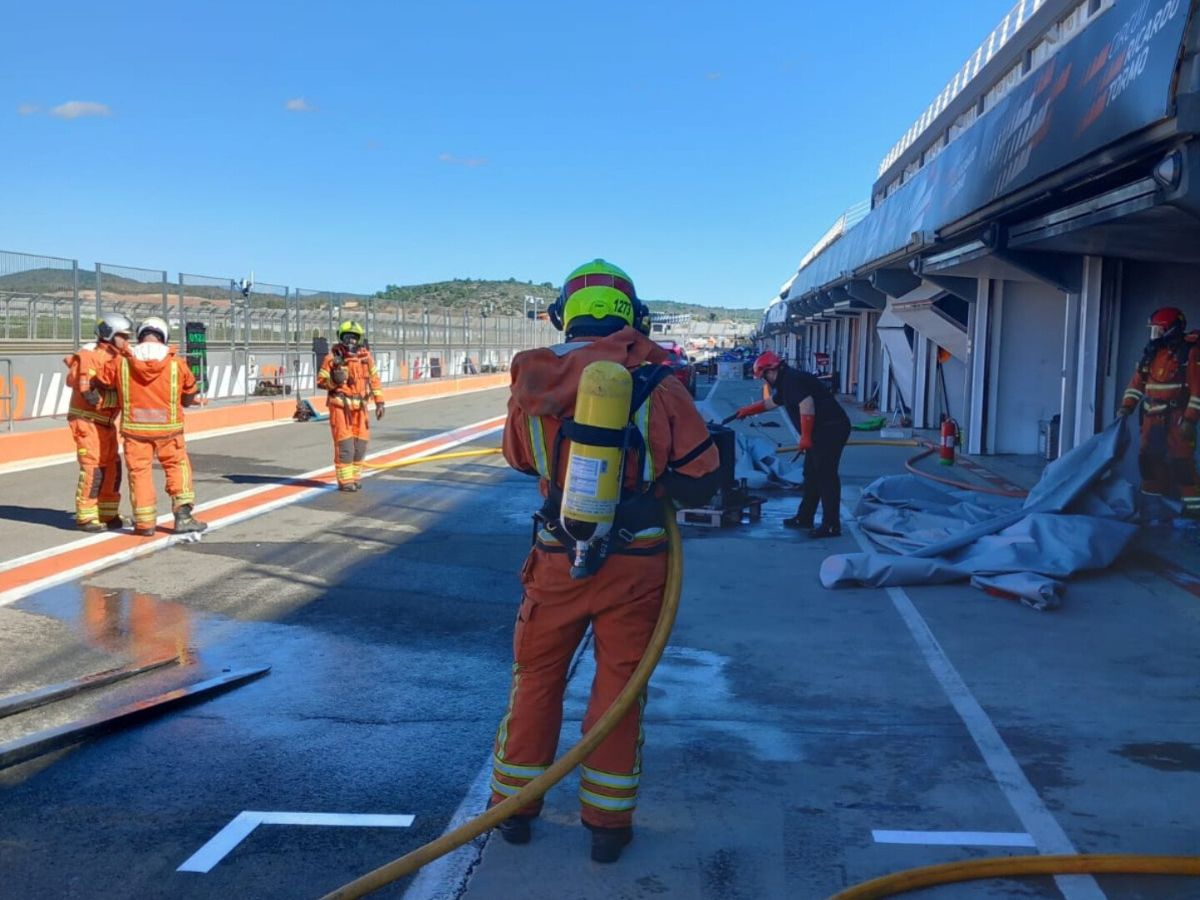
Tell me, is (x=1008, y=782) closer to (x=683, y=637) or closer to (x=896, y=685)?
(x=896, y=685)

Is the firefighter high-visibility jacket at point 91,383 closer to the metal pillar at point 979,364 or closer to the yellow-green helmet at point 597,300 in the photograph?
the yellow-green helmet at point 597,300

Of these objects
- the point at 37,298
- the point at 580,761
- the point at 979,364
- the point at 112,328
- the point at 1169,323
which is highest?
the point at 37,298

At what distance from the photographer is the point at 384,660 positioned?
6125mm

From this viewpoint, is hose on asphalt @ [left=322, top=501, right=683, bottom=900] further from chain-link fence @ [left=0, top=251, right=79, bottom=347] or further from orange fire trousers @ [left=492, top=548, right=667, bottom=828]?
chain-link fence @ [left=0, top=251, right=79, bottom=347]

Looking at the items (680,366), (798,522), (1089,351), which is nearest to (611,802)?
(680,366)

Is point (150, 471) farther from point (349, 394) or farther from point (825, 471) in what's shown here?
point (825, 471)

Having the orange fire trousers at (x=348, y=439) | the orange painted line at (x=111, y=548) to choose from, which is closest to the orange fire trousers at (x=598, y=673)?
the orange painted line at (x=111, y=548)

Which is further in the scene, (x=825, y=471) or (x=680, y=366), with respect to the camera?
(x=825, y=471)

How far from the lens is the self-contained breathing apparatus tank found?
357cm

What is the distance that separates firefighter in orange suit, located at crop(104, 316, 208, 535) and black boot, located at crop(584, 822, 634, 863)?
6.40 metres

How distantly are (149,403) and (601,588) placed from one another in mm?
6267

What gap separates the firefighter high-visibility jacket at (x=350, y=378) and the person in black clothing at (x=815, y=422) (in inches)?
173

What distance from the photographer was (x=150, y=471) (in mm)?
9234

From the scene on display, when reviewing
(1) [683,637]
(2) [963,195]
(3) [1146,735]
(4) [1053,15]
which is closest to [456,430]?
(2) [963,195]
